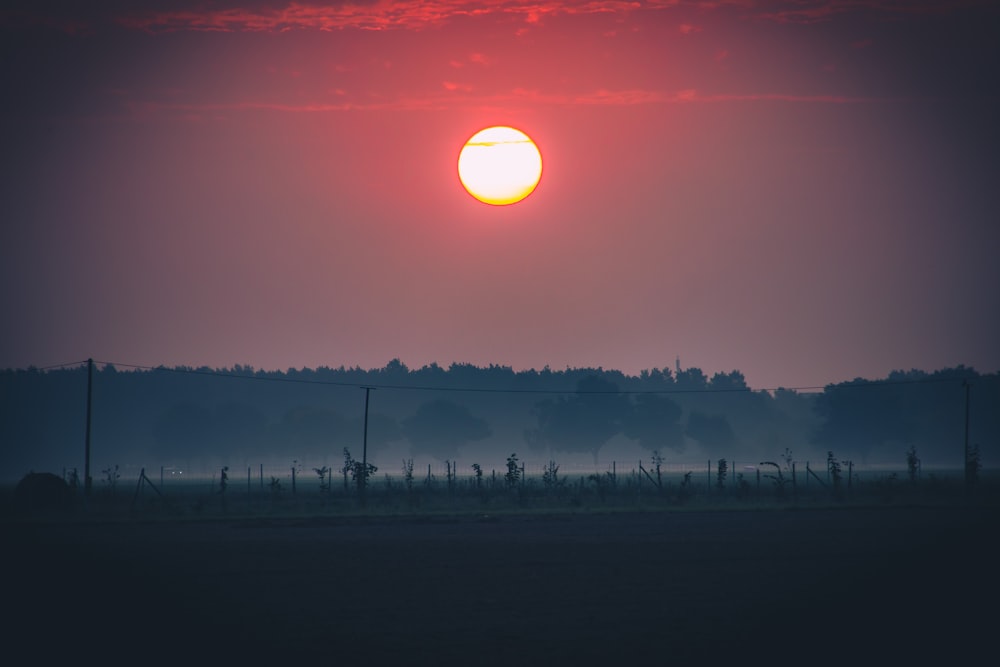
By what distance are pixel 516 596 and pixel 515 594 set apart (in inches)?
11.1

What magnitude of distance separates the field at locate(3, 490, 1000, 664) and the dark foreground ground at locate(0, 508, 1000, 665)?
2.8 inches

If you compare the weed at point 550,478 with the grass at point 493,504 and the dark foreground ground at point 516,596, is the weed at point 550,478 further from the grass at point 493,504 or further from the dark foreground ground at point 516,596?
the dark foreground ground at point 516,596

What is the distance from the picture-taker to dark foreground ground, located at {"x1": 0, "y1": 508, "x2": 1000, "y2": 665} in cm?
1723

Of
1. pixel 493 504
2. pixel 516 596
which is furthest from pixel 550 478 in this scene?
pixel 516 596

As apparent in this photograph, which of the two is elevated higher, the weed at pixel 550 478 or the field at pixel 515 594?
the weed at pixel 550 478

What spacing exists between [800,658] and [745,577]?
881 centimetres

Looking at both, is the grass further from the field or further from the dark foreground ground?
the dark foreground ground

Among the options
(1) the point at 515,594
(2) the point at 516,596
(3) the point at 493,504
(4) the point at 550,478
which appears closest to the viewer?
(2) the point at 516,596

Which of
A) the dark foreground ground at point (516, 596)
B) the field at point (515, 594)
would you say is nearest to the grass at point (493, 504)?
the field at point (515, 594)

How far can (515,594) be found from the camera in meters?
22.8

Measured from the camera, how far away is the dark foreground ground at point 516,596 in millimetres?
17234

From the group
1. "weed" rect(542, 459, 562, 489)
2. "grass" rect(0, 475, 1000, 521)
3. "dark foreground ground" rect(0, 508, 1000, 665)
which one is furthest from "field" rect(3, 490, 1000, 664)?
"weed" rect(542, 459, 562, 489)

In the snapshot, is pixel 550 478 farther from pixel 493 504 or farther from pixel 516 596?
pixel 516 596

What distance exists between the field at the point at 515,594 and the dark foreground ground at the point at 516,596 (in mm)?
71
